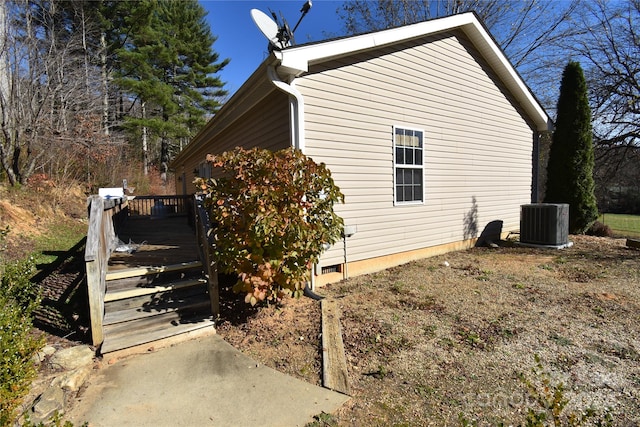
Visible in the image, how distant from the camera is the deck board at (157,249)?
450 centimetres

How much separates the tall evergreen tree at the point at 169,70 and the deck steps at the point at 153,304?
58.9 ft


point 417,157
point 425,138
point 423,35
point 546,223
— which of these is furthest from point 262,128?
point 546,223

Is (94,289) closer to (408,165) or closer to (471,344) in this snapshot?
(471,344)

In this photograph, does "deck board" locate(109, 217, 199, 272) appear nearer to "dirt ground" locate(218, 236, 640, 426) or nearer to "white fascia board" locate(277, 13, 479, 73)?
"dirt ground" locate(218, 236, 640, 426)

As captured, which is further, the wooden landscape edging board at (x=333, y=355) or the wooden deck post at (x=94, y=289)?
the wooden deck post at (x=94, y=289)

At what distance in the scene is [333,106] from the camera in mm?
5180

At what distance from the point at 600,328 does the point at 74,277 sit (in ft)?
22.9

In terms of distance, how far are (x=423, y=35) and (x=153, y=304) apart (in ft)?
21.3

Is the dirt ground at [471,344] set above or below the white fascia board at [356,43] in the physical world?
below

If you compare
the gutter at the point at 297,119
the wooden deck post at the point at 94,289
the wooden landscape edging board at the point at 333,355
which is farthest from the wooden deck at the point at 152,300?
the gutter at the point at 297,119

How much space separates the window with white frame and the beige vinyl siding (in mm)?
141

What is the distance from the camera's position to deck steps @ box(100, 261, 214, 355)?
3.26 meters

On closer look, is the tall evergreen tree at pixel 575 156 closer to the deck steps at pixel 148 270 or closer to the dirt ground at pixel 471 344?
the dirt ground at pixel 471 344

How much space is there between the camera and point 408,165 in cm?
618
